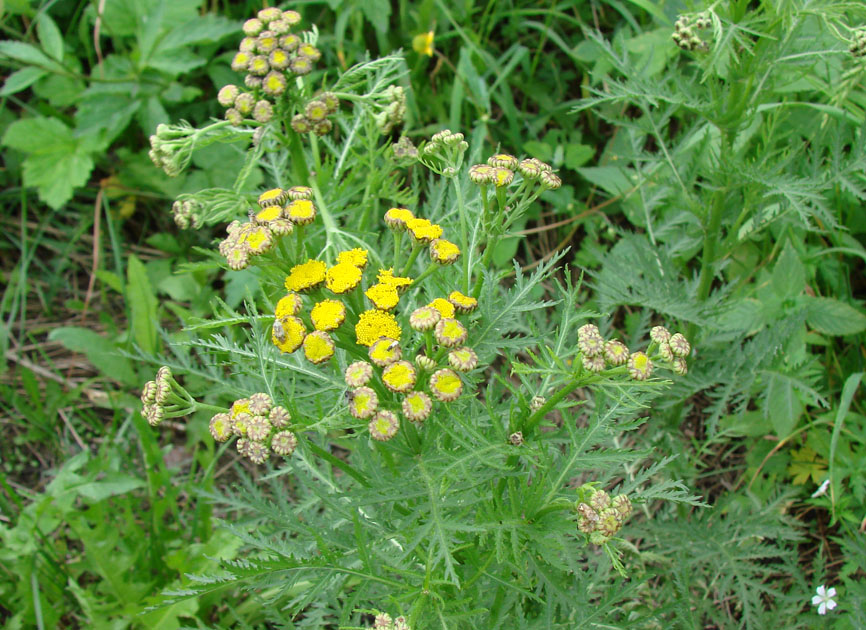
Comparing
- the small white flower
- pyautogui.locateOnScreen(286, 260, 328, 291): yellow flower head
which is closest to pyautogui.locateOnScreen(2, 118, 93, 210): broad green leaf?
pyautogui.locateOnScreen(286, 260, 328, 291): yellow flower head

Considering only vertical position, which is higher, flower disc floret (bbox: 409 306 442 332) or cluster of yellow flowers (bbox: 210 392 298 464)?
flower disc floret (bbox: 409 306 442 332)

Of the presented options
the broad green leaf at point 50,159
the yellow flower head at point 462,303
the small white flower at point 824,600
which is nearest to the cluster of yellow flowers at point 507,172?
the yellow flower head at point 462,303

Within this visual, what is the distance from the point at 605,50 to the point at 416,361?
1506 mm

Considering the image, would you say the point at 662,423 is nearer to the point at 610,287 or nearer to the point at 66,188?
the point at 610,287

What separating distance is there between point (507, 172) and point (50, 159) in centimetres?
284

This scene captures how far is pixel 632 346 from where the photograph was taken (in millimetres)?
2678

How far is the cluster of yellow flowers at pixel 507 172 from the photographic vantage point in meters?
1.59

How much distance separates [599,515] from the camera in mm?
1472

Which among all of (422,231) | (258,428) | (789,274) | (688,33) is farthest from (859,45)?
(258,428)

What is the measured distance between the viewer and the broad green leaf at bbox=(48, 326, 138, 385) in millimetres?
3393

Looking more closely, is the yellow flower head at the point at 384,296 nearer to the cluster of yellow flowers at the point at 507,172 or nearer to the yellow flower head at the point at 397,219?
the yellow flower head at the point at 397,219

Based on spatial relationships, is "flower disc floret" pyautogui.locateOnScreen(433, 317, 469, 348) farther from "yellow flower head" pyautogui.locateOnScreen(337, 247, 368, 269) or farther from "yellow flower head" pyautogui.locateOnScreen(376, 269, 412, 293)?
"yellow flower head" pyautogui.locateOnScreen(337, 247, 368, 269)

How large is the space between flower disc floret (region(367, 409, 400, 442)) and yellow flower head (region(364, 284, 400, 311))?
23 centimetres

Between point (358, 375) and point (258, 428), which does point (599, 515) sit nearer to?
point (358, 375)
